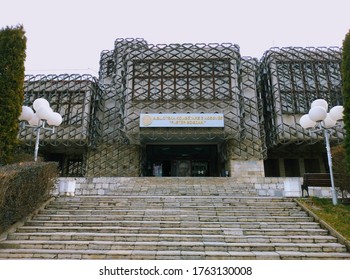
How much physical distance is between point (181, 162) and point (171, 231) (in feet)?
54.8

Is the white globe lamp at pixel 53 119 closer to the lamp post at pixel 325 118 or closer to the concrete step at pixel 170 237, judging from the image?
the concrete step at pixel 170 237

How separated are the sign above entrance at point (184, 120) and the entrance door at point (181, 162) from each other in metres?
5.31

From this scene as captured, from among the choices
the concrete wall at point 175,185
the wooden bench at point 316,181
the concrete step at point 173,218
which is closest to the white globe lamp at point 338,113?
the wooden bench at point 316,181

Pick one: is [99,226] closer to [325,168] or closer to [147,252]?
[147,252]

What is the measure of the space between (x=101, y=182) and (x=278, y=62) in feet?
50.3

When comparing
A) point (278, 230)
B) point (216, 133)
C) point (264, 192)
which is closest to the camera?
point (278, 230)

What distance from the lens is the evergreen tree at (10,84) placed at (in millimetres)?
9664

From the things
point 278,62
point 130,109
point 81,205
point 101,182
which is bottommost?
point 81,205

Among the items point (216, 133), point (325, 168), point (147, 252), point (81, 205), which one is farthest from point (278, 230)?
point (325, 168)

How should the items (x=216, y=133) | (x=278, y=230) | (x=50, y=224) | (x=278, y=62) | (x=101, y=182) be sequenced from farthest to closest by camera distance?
(x=278, y=62), (x=216, y=133), (x=101, y=182), (x=50, y=224), (x=278, y=230)

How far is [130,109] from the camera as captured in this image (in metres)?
18.0

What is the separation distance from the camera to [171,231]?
6770mm

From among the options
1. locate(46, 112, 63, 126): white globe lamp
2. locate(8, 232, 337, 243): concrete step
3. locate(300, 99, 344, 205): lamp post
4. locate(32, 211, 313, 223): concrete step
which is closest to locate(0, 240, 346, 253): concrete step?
locate(8, 232, 337, 243): concrete step

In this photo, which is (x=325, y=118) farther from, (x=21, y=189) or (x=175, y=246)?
(x=21, y=189)
